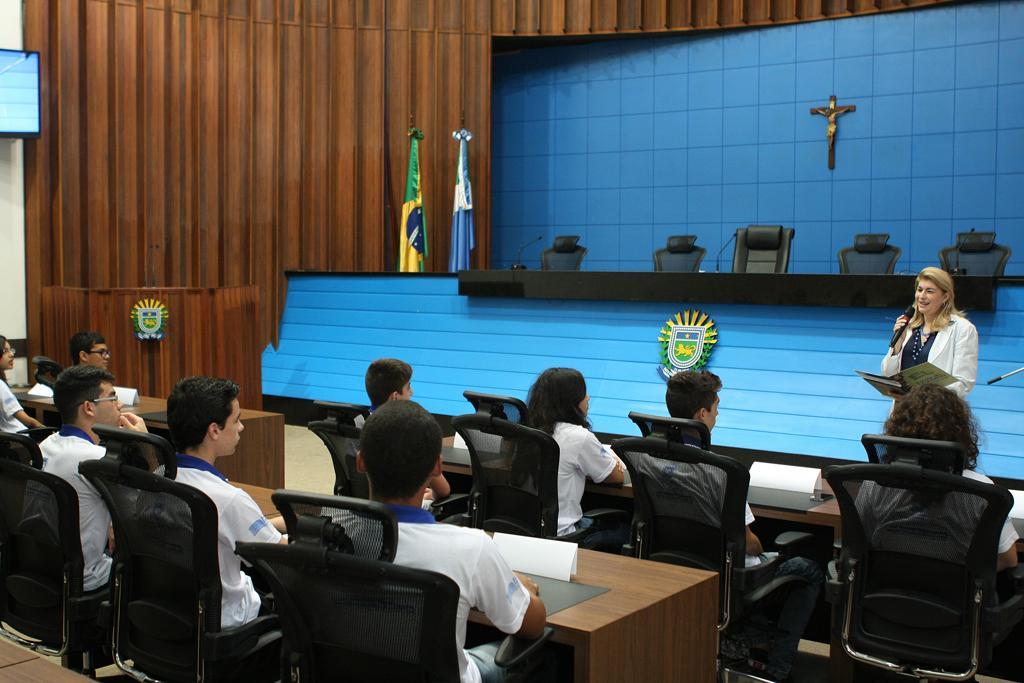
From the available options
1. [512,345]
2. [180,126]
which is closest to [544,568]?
[512,345]

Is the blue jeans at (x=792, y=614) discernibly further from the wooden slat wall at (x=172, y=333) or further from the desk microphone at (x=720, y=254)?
the desk microphone at (x=720, y=254)

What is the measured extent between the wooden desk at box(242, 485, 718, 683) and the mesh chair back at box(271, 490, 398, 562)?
1.59ft

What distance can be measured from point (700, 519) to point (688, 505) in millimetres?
55

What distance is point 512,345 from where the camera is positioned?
7742mm

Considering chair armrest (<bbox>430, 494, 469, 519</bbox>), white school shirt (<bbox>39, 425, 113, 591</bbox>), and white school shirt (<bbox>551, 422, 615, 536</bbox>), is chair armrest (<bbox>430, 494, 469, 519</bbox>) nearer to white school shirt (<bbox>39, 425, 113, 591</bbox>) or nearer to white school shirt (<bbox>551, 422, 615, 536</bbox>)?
white school shirt (<bbox>551, 422, 615, 536</bbox>)

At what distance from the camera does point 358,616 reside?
185 centimetres

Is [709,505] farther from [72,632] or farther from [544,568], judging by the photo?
[72,632]

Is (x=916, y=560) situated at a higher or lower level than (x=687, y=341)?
lower

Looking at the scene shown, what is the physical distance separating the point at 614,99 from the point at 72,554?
8685 millimetres

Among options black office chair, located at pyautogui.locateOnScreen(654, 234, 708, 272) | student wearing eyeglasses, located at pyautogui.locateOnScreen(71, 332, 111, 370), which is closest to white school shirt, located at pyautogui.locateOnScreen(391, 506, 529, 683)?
student wearing eyeglasses, located at pyautogui.locateOnScreen(71, 332, 111, 370)

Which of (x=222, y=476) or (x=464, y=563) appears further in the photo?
(x=222, y=476)

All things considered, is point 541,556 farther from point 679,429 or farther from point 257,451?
point 257,451

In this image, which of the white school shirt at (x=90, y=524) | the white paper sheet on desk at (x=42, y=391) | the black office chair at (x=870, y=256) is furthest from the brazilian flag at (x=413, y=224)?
the white school shirt at (x=90, y=524)

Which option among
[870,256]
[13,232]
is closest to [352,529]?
[870,256]
